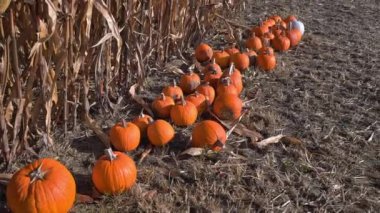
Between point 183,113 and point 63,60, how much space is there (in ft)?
3.65

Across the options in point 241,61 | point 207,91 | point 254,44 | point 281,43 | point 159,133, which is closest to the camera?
point 159,133

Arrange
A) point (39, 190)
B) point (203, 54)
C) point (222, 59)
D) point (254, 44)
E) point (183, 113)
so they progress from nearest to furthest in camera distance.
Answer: point (39, 190) → point (183, 113) → point (222, 59) → point (203, 54) → point (254, 44)

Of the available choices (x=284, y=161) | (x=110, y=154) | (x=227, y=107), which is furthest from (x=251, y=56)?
(x=110, y=154)

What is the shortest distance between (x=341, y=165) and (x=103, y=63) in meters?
2.12

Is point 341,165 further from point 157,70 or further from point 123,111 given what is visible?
point 157,70

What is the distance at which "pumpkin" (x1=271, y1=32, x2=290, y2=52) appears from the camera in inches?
233

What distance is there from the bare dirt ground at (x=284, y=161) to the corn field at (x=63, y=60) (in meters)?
0.27

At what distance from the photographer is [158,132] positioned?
3598 millimetres

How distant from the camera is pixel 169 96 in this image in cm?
420

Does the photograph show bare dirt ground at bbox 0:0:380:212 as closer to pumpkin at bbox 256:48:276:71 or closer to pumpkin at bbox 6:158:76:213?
pumpkin at bbox 256:48:276:71

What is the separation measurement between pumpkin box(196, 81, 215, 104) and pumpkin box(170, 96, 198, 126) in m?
0.30

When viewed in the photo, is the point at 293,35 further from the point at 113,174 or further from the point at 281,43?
the point at 113,174

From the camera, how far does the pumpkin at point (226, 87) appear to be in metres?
4.28

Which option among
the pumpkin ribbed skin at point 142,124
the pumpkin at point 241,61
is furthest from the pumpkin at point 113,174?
the pumpkin at point 241,61
